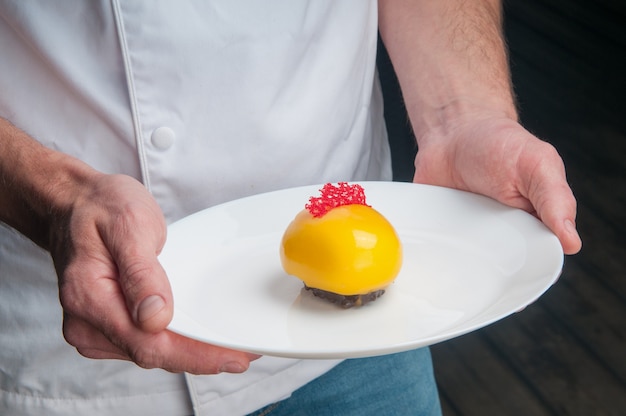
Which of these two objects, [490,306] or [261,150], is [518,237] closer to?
[490,306]

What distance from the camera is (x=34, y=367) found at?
3.59 feet

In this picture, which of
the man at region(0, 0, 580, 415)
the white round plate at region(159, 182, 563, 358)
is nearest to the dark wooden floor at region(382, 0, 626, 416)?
the man at region(0, 0, 580, 415)

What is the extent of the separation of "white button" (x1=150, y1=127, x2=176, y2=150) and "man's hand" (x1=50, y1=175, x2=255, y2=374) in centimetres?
14

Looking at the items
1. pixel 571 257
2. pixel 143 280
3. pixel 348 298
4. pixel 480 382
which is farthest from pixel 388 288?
pixel 571 257

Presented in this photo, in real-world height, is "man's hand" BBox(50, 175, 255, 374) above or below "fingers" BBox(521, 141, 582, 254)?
above

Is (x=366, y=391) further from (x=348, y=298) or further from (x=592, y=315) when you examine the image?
(x=592, y=315)

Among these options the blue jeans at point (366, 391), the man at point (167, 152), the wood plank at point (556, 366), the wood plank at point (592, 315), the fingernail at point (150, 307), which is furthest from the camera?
the wood plank at point (592, 315)

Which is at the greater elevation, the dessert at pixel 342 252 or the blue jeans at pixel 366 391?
the dessert at pixel 342 252

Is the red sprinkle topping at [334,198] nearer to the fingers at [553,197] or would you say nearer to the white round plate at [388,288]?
the white round plate at [388,288]

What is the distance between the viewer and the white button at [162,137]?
→ 3.38 ft

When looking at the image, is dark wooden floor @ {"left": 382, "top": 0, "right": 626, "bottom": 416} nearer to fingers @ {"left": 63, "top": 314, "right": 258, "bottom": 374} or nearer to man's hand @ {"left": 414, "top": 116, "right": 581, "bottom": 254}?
man's hand @ {"left": 414, "top": 116, "right": 581, "bottom": 254}

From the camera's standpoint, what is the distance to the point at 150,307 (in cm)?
78

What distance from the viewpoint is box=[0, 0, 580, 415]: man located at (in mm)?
908

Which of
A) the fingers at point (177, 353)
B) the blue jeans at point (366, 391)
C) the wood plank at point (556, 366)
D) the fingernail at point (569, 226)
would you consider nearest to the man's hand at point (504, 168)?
the fingernail at point (569, 226)
